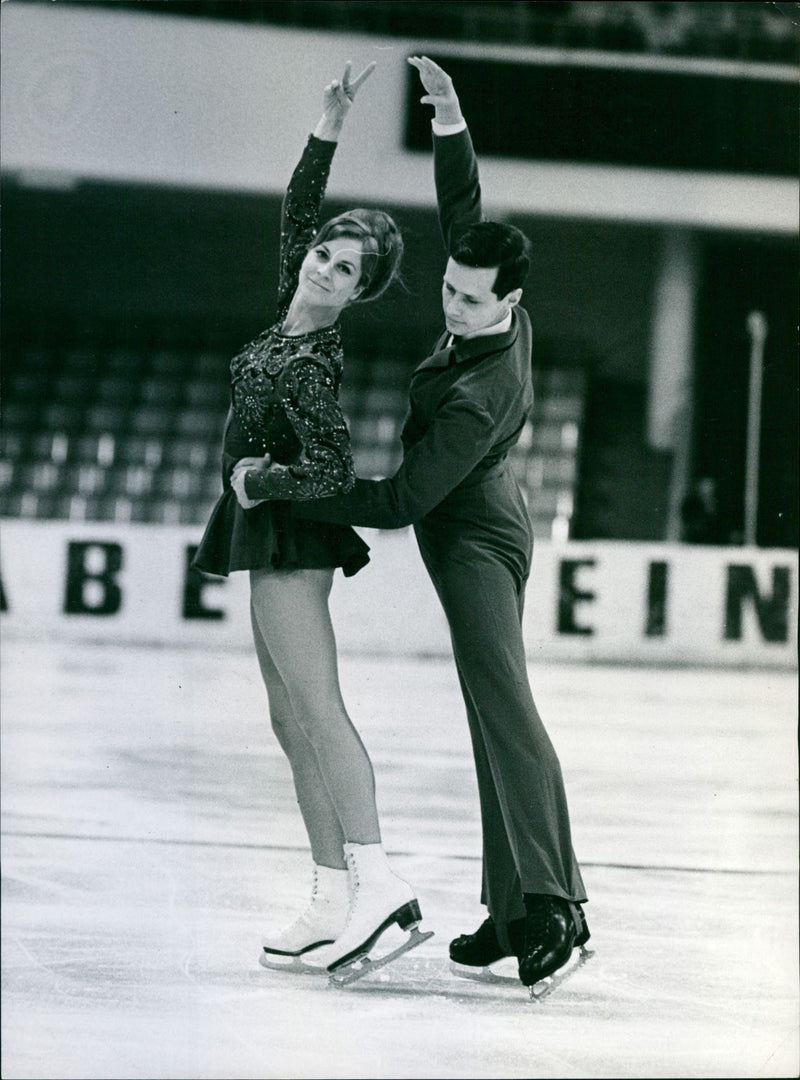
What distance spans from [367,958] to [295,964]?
10 centimetres

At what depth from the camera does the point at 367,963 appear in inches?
72.5

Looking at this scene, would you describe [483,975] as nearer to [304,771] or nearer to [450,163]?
[304,771]

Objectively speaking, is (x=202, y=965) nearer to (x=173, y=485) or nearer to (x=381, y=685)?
(x=381, y=685)

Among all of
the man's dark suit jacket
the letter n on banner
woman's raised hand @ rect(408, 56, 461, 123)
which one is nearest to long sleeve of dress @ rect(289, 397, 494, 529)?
the man's dark suit jacket

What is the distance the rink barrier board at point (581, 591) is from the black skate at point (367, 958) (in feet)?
9.20

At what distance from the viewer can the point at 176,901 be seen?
188 centimetres

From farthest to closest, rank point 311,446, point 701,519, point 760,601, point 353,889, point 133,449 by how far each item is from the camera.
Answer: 1. point 133,449
2. point 701,519
3. point 760,601
4. point 353,889
5. point 311,446

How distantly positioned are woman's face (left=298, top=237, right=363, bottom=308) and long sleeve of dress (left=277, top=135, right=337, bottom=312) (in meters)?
0.04

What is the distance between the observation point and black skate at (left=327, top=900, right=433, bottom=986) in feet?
5.98

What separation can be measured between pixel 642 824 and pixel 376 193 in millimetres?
1678

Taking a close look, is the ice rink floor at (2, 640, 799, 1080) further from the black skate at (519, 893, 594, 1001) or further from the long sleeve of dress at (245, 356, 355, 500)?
the long sleeve of dress at (245, 356, 355, 500)

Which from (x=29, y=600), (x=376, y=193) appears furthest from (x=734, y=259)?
(x=376, y=193)

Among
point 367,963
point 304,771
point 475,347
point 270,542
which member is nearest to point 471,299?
point 475,347

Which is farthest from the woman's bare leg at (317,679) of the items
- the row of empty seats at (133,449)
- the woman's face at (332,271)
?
the row of empty seats at (133,449)
